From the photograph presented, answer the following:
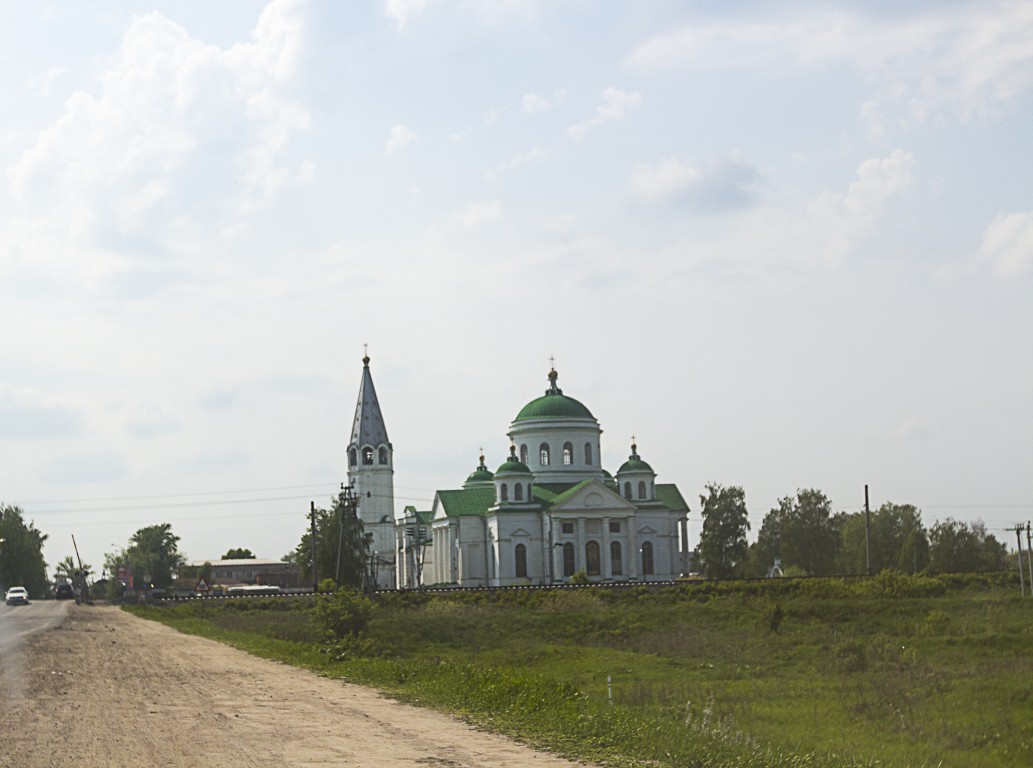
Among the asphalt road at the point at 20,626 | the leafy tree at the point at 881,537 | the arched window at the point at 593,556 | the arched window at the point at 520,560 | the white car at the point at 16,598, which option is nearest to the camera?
the asphalt road at the point at 20,626

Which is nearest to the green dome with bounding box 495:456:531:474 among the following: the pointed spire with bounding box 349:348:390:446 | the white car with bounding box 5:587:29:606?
the pointed spire with bounding box 349:348:390:446

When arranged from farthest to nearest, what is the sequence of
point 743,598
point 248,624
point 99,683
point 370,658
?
point 743,598, point 248,624, point 370,658, point 99,683

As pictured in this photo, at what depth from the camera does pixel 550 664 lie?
37812mm

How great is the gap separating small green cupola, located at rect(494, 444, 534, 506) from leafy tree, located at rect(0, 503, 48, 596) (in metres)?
51.7

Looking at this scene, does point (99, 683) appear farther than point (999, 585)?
No

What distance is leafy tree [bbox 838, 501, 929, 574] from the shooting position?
347 feet

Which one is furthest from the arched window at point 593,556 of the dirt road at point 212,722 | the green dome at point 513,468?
the dirt road at point 212,722

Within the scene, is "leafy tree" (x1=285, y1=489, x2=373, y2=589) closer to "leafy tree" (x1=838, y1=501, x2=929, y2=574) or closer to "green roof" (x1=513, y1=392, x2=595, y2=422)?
"green roof" (x1=513, y1=392, x2=595, y2=422)

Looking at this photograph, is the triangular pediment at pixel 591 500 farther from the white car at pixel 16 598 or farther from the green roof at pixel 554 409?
the white car at pixel 16 598

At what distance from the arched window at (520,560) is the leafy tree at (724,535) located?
17.8m

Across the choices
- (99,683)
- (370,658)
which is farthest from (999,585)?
(99,683)

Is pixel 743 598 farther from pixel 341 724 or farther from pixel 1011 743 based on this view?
pixel 341 724

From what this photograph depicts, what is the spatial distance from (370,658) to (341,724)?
1247 centimetres

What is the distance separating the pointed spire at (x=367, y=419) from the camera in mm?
111375
